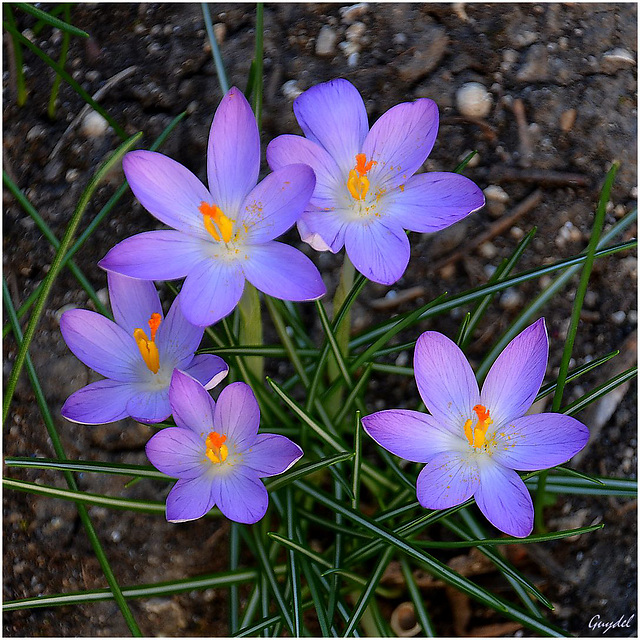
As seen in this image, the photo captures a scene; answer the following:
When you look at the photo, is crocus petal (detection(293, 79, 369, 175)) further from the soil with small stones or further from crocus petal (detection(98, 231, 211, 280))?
the soil with small stones

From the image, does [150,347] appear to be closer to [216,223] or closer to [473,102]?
[216,223]

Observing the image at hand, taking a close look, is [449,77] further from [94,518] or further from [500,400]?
[94,518]

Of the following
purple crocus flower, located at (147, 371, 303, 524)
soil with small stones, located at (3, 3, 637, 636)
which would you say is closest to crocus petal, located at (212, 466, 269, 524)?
purple crocus flower, located at (147, 371, 303, 524)

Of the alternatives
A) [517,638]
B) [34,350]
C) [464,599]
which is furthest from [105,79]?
[517,638]

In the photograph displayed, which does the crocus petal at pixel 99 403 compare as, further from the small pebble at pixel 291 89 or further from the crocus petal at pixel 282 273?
the small pebble at pixel 291 89

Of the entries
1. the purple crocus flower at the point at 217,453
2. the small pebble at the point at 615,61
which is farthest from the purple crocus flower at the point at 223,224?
the small pebble at the point at 615,61

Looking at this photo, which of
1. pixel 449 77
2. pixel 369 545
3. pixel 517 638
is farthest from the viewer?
pixel 449 77

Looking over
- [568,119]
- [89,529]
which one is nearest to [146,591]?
[89,529]
